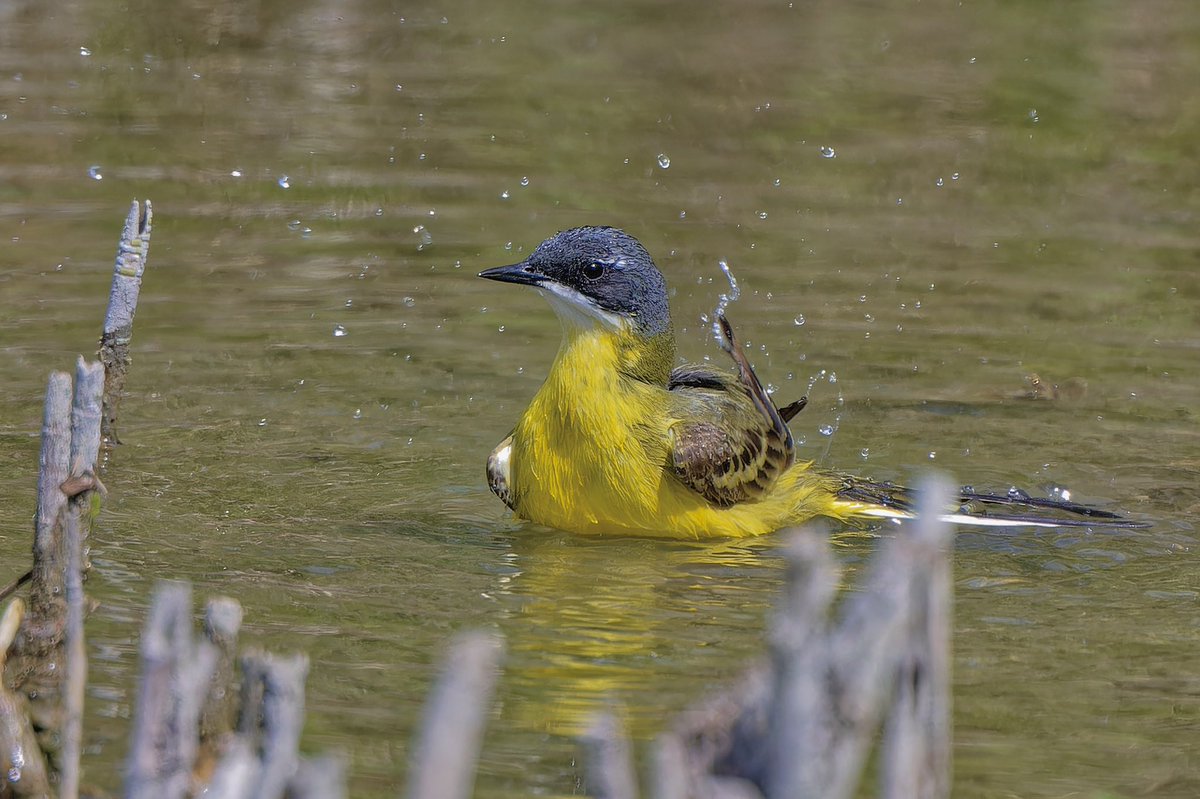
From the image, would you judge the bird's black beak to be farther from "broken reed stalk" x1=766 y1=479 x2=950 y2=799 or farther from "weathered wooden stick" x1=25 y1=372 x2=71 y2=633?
"broken reed stalk" x1=766 y1=479 x2=950 y2=799

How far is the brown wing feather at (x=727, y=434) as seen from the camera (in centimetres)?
738

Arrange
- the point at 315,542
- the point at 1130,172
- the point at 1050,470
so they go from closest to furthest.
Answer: the point at 315,542, the point at 1050,470, the point at 1130,172

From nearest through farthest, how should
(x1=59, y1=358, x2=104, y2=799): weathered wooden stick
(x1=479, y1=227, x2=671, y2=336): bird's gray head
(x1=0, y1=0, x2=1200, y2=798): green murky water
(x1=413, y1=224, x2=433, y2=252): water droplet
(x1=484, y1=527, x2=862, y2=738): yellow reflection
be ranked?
(x1=59, y1=358, x2=104, y2=799): weathered wooden stick → (x1=484, y1=527, x2=862, y2=738): yellow reflection → (x1=0, y1=0, x2=1200, y2=798): green murky water → (x1=479, y1=227, x2=671, y2=336): bird's gray head → (x1=413, y1=224, x2=433, y2=252): water droplet

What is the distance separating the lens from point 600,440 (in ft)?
23.8

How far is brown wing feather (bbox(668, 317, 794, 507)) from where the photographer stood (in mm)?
7375

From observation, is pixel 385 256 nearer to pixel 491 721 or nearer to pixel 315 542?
pixel 315 542

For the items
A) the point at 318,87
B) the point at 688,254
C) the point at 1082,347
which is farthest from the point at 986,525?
the point at 318,87

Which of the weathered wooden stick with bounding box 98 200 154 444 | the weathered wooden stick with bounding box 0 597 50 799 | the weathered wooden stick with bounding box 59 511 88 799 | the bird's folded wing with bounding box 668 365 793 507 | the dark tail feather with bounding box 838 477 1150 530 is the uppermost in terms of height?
the weathered wooden stick with bounding box 98 200 154 444

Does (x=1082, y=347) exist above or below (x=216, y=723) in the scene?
above

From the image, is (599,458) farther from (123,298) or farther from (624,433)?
(123,298)

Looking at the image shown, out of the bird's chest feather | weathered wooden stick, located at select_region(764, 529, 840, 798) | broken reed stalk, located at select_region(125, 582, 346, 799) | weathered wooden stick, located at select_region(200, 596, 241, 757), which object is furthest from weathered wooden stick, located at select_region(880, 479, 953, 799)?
the bird's chest feather

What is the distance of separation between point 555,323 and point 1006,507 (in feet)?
11.1

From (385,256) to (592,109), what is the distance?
3.59 m

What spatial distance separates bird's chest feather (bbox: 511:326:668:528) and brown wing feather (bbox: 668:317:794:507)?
0.46 feet
